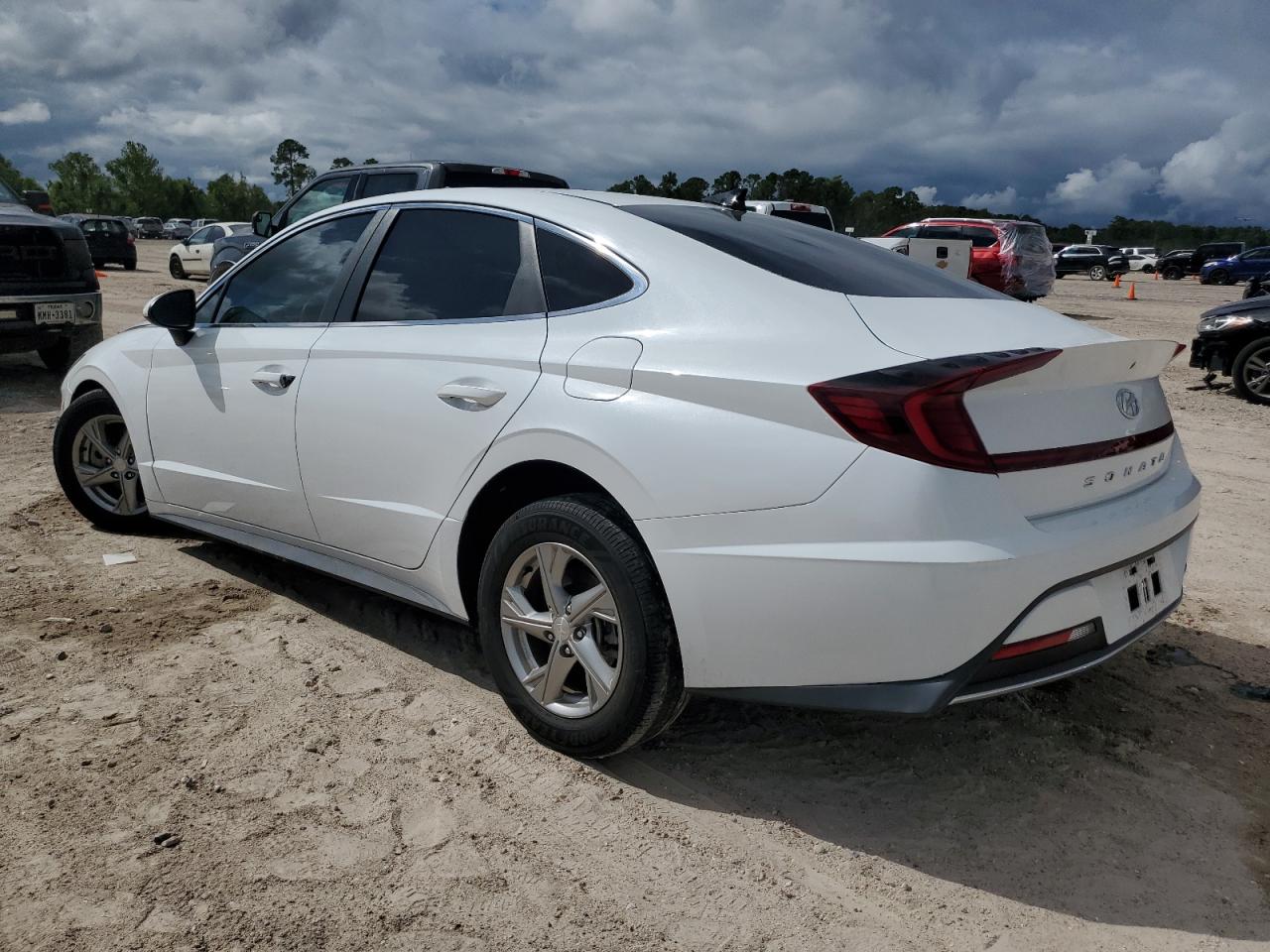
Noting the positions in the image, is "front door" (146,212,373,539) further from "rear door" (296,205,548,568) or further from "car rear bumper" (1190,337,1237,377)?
"car rear bumper" (1190,337,1237,377)

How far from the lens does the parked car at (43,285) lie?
8.65 metres

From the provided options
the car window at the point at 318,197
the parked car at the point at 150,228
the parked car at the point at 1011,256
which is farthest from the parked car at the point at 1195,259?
the parked car at the point at 150,228

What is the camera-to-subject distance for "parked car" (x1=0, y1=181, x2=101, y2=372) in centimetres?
865

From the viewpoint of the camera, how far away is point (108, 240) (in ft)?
89.9

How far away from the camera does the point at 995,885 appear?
8.05 ft

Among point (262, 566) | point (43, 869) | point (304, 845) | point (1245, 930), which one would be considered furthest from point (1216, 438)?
point (43, 869)

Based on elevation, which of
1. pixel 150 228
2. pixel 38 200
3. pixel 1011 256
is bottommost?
pixel 1011 256

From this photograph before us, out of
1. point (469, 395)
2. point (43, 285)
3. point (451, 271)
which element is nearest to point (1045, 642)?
point (469, 395)

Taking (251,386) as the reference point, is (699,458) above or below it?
below

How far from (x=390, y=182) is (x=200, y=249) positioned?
50.4 feet

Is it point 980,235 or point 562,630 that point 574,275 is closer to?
point 562,630

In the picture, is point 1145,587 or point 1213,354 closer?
point 1145,587

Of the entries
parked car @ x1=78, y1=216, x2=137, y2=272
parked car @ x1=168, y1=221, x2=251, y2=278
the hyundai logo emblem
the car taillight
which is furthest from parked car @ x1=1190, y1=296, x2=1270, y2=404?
parked car @ x1=78, y1=216, x2=137, y2=272

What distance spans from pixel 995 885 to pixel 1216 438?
273 inches
